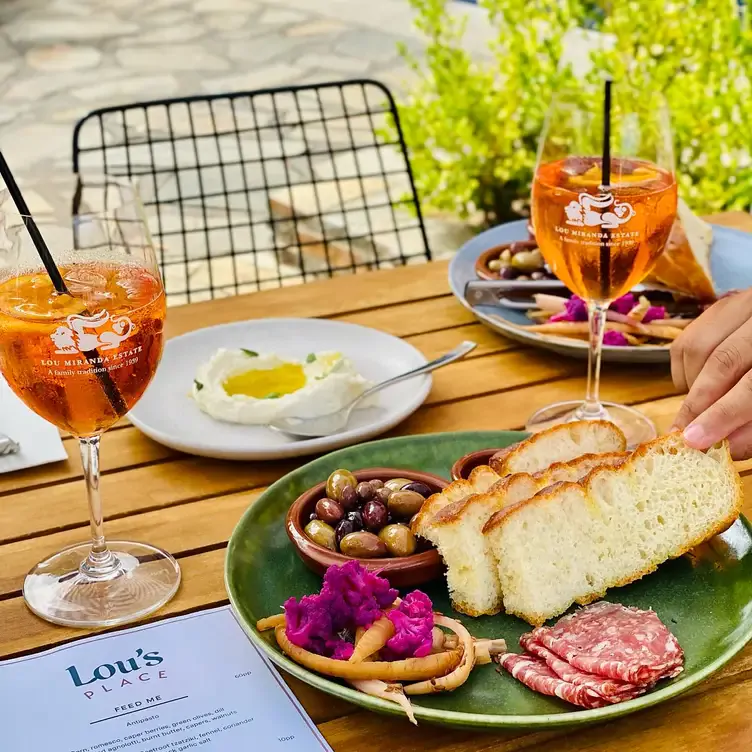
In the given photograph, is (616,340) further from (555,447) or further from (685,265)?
(555,447)

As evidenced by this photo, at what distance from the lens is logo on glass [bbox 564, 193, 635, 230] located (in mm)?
1311

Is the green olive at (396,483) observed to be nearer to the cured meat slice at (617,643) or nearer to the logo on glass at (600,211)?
the cured meat slice at (617,643)

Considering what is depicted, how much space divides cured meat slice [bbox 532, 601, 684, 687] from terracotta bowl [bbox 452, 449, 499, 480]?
246mm

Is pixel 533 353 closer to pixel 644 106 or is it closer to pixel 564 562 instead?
pixel 644 106

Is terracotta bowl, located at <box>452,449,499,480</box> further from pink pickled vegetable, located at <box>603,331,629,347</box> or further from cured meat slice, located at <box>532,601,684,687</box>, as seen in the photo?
pink pickled vegetable, located at <box>603,331,629,347</box>

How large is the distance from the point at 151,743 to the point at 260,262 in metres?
4.06

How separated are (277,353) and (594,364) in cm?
48

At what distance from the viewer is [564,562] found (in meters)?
1.02

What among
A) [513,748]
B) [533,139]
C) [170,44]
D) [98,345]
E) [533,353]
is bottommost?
[170,44]

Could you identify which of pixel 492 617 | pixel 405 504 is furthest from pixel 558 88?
pixel 492 617

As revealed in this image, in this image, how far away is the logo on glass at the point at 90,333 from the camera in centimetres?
99

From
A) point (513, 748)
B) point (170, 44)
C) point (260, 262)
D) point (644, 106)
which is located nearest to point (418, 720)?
point (513, 748)

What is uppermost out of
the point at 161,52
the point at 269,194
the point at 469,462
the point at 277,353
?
the point at 469,462

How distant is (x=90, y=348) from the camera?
39.7 inches
